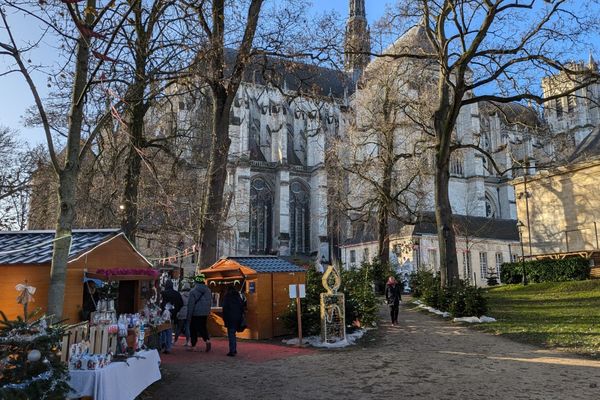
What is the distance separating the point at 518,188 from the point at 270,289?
22.5m

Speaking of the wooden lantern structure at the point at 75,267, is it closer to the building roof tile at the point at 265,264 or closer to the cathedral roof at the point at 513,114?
the building roof tile at the point at 265,264

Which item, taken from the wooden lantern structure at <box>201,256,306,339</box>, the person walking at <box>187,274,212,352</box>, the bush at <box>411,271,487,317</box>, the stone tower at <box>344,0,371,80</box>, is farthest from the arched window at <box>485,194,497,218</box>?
the person walking at <box>187,274,212,352</box>

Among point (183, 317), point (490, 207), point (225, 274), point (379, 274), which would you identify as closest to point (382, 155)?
point (379, 274)

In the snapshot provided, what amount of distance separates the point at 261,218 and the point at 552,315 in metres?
36.5

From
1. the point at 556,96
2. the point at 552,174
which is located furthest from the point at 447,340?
the point at 552,174

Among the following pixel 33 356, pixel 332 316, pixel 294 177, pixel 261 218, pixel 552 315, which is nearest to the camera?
pixel 33 356

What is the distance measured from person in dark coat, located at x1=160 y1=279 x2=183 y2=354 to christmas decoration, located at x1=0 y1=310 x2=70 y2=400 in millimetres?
5995

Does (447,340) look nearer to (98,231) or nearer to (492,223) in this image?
(98,231)

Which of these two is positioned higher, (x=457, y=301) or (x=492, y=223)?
(x=492, y=223)

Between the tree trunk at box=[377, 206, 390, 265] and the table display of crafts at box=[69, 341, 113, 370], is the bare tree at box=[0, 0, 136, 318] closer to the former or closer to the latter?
the table display of crafts at box=[69, 341, 113, 370]

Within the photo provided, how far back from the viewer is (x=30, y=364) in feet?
14.8

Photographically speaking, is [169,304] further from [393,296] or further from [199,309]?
[393,296]

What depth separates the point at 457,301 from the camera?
51.6 ft

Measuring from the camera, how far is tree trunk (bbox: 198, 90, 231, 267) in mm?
13883
